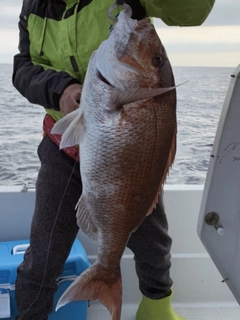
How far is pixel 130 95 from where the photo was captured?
3.83ft

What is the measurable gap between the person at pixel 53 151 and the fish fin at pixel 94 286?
0.37 meters

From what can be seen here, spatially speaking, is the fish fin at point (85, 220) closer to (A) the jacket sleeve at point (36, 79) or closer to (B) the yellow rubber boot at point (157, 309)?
(A) the jacket sleeve at point (36, 79)

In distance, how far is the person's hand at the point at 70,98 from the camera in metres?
1.41

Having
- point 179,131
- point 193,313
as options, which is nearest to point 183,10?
point 193,313

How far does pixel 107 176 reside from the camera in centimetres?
128

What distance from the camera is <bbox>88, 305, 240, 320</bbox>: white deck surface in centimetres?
237

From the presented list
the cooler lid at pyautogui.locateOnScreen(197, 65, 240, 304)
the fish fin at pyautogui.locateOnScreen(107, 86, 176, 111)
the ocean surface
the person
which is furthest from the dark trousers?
the ocean surface

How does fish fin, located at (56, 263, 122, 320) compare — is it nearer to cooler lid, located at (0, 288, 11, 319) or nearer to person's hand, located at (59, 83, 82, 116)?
person's hand, located at (59, 83, 82, 116)

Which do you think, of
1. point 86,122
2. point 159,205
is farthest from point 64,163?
point 86,122

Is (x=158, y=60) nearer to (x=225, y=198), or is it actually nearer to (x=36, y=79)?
(x=36, y=79)

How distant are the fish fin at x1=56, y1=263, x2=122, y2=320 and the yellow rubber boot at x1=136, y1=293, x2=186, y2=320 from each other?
29.6 inches

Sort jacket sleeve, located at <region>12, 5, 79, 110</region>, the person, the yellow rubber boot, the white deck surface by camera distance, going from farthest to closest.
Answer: the white deck surface
the yellow rubber boot
the person
jacket sleeve, located at <region>12, 5, 79, 110</region>

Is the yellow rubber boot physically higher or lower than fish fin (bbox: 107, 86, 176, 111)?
lower

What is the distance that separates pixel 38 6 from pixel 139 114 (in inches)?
32.8
